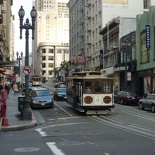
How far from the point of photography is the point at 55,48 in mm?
180250

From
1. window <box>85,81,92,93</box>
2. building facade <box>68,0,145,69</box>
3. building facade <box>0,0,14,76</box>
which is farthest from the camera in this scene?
building facade <box>68,0,145,69</box>

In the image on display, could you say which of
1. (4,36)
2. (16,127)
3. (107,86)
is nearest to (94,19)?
(4,36)

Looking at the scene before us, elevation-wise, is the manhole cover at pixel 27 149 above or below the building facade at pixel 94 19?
below

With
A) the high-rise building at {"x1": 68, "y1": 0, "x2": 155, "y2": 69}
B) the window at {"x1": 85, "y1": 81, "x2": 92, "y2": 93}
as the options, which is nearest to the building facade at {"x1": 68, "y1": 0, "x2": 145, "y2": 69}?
the high-rise building at {"x1": 68, "y1": 0, "x2": 155, "y2": 69}

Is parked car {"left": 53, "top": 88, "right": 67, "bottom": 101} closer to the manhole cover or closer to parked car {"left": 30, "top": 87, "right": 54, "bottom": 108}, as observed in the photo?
parked car {"left": 30, "top": 87, "right": 54, "bottom": 108}

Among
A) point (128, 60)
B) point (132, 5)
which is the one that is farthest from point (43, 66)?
point (128, 60)

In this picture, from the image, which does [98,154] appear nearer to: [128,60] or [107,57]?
[128,60]

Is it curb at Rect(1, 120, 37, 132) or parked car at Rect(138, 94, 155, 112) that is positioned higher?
parked car at Rect(138, 94, 155, 112)

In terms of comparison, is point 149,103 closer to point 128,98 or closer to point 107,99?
point 107,99

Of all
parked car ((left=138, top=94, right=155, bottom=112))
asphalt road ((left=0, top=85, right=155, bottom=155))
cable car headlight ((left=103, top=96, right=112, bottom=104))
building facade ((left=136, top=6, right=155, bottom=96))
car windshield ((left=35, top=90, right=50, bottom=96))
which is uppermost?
building facade ((left=136, top=6, right=155, bottom=96))

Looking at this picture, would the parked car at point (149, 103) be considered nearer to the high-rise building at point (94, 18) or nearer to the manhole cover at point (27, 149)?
the manhole cover at point (27, 149)

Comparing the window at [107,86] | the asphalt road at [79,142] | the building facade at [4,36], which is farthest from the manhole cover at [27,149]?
the building facade at [4,36]

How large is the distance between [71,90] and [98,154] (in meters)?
16.3

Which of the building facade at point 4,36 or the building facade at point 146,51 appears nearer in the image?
the building facade at point 4,36
